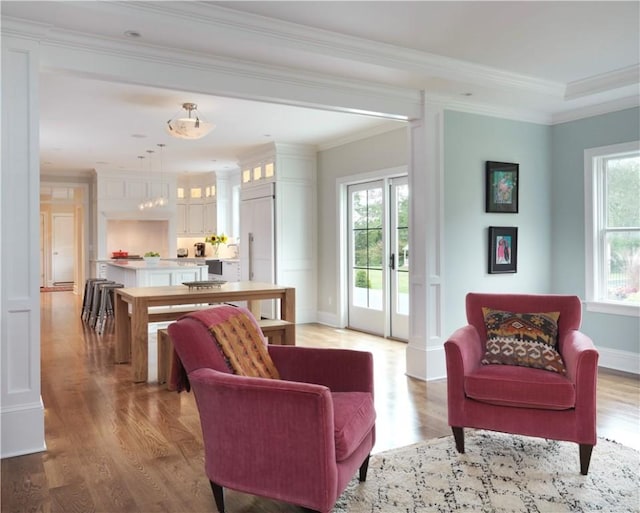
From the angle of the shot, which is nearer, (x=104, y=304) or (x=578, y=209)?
(x=578, y=209)

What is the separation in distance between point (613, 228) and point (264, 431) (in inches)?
173

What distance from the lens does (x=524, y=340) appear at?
10.5ft

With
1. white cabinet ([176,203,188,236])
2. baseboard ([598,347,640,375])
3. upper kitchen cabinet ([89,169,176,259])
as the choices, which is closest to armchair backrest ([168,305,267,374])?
baseboard ([598,347,640,375])

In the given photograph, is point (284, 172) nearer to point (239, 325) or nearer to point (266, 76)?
point (266, 76)

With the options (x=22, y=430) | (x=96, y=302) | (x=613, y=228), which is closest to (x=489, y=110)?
(x=613, y=228)

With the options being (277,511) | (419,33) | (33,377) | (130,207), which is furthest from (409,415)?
(130,207)

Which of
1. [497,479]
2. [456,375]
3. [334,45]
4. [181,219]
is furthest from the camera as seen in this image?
[181,219]

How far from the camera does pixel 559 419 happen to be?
278cm

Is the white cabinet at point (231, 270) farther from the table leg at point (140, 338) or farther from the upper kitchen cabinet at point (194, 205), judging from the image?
the table leg at point (140, 338)

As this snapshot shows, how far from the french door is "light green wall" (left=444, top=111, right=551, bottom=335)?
1183mm

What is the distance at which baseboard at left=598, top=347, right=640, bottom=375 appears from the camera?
15.9 ft

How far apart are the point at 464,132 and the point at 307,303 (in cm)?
373

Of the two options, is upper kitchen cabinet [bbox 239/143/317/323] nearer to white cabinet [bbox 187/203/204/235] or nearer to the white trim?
white cabinet [bbox 187/203/204/235]

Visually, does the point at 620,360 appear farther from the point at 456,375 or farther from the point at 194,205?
the point at 194,205
